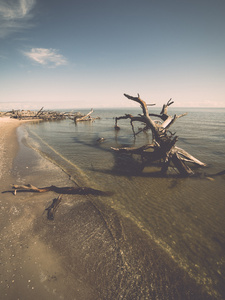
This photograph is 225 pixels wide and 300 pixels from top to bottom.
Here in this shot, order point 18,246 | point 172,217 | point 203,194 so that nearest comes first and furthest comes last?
1. point 18,246
2. point 172,217
3. point 203,194

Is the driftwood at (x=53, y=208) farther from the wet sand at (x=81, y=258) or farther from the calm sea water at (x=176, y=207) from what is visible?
the calm sea water at (x=176, y=207)

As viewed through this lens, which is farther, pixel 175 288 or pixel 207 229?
pixel 207 229

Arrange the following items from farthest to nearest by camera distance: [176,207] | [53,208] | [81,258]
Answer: [176,207] → [53,208] → [81,258]

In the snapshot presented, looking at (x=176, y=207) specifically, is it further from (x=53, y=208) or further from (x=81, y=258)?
(x=53, y=208)

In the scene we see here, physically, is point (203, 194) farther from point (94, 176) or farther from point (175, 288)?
point (94, 176)

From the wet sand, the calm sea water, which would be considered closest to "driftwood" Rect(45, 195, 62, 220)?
the wet sand

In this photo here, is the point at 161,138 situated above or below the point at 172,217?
above

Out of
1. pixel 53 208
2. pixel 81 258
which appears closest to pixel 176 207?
pixel 81 258

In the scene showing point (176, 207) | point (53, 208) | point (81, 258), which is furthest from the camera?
point (176, 207)

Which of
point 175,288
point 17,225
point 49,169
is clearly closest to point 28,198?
point 17,225
